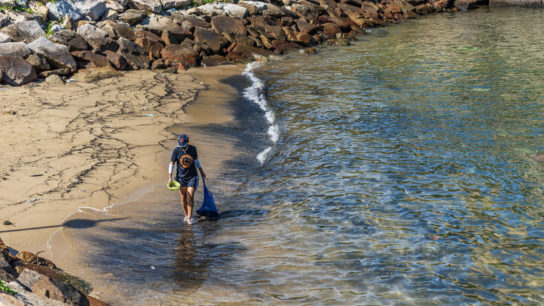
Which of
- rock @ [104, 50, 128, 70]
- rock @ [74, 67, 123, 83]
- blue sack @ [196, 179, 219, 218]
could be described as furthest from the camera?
rock @ [104, 50, 128, 70]

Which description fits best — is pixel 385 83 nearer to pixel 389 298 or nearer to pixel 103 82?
pixel 103 82

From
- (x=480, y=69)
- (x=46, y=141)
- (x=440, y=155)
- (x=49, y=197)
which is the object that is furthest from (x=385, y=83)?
(x=49, y=197)

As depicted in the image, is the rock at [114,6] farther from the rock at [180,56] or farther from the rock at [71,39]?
the rock at [71,39]

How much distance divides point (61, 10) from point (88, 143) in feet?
41.9

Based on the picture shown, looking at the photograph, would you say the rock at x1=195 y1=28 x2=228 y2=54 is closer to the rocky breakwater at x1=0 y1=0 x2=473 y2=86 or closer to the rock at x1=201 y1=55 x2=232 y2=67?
the rocky breakwater at x1=0 y1=0 x2=473 y2=86

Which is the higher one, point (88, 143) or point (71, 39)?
point (71, 39)

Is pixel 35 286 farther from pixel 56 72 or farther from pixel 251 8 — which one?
pixel 251 8

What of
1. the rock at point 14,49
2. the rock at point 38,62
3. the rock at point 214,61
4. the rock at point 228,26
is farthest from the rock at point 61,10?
the rock at point 228,26

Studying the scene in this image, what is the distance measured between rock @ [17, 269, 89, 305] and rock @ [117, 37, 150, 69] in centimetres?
1714

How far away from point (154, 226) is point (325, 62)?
17.8m

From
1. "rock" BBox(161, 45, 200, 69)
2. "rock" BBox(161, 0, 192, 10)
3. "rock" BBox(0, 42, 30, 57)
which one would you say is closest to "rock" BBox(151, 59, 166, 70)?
"rock" BBox(161, 45, 200, 69)

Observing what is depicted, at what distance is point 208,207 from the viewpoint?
34.8 ft

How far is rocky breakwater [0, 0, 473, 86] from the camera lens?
2083 cm

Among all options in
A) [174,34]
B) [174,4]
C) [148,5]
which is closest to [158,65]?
[174,34]
